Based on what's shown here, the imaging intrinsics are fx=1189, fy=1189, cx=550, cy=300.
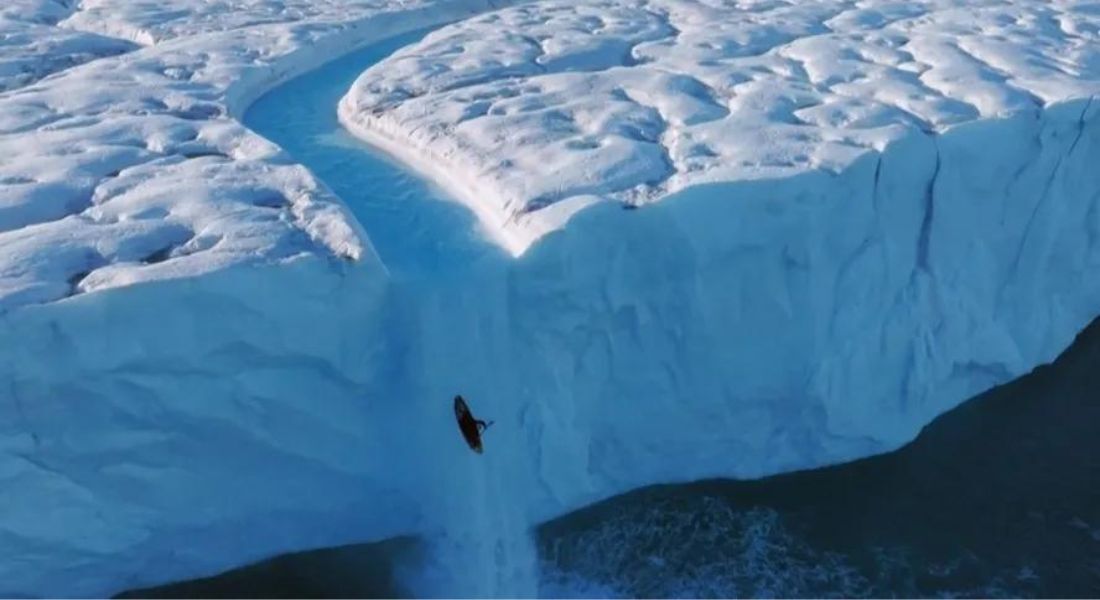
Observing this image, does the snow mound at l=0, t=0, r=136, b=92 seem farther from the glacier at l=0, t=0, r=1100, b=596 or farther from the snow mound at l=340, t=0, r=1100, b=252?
the snow mound at l=340, t=0, r=1100, b=252

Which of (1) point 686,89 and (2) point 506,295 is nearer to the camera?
(2) point 506,295

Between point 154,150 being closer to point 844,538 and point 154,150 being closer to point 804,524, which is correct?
point 804,524

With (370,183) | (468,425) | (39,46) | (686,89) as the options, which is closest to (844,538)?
(468,425)

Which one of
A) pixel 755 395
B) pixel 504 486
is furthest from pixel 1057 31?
pixel 504 486

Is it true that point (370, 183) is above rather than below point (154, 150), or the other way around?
below

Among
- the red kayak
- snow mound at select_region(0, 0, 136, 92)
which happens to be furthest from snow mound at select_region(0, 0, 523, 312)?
the red kayak

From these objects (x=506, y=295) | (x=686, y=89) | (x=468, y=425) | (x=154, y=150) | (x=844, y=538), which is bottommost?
(x=844, y=538)
